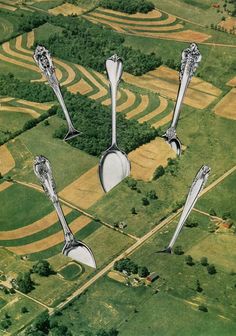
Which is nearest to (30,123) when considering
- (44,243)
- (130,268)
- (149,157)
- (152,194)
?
Result: (149,157)

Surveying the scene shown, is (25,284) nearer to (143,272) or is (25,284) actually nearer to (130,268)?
(130,268)

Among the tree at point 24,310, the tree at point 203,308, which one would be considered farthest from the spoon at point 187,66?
the tree at point 24,310

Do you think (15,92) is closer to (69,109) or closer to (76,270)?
(69,109)

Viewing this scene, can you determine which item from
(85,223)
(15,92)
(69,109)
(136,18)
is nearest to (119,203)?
(85,223)

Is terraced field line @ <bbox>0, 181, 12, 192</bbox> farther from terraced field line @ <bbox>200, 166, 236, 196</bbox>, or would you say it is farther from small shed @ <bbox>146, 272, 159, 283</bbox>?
small shed @ <bbox>146, 272, 159, 283</bbox>

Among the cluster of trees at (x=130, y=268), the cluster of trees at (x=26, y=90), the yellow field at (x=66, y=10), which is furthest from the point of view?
the yellow field at (x=66, y=10)

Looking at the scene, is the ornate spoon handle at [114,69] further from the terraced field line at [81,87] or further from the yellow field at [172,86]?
the terraced field line at [81,87]

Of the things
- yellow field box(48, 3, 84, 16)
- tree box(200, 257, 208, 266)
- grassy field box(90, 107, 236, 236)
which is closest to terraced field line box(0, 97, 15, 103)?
grassy field box(90, 107, 236, 236)
